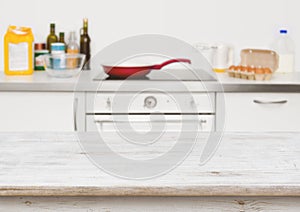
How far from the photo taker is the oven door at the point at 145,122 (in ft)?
9.27

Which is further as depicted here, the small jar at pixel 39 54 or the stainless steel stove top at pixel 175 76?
the small jar at pixel 39 54

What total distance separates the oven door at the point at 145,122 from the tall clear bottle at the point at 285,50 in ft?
2.12

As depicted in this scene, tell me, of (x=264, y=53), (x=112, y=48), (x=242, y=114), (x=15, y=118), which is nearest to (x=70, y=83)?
(x=15, y=118)

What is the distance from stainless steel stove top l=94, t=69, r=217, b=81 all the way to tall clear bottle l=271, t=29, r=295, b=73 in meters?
0.42

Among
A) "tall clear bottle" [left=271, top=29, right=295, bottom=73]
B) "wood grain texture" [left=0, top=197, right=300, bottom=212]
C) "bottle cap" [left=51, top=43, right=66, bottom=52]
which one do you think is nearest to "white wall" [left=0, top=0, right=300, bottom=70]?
"tall clear bottle" [left=271, top=29, right=295, bottom=73]

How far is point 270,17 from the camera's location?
3.33 metres

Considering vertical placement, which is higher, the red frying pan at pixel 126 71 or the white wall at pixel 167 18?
the white wall at pixel 167 18

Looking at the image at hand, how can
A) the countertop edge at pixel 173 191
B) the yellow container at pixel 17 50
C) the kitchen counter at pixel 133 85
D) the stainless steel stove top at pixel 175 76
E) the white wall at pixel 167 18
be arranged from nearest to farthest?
the countertop edge at pixel 173 191
the kitchen counter at pixel 133 85
the stainless steel stove top at pixel 175 76
the yellow container at pixel 17 50
the white wall at pixel 167 18

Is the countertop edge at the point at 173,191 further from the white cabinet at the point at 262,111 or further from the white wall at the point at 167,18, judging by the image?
the white wall at the point at 167,18

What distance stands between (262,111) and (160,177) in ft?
5.90

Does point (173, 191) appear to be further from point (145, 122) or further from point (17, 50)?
point (17, 50)

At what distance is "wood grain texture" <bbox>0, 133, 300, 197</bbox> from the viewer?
3.50ft

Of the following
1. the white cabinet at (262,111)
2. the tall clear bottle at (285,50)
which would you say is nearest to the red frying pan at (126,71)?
the white cabinet at (262,111)

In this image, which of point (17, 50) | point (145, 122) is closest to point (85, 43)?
point (17, 50)
